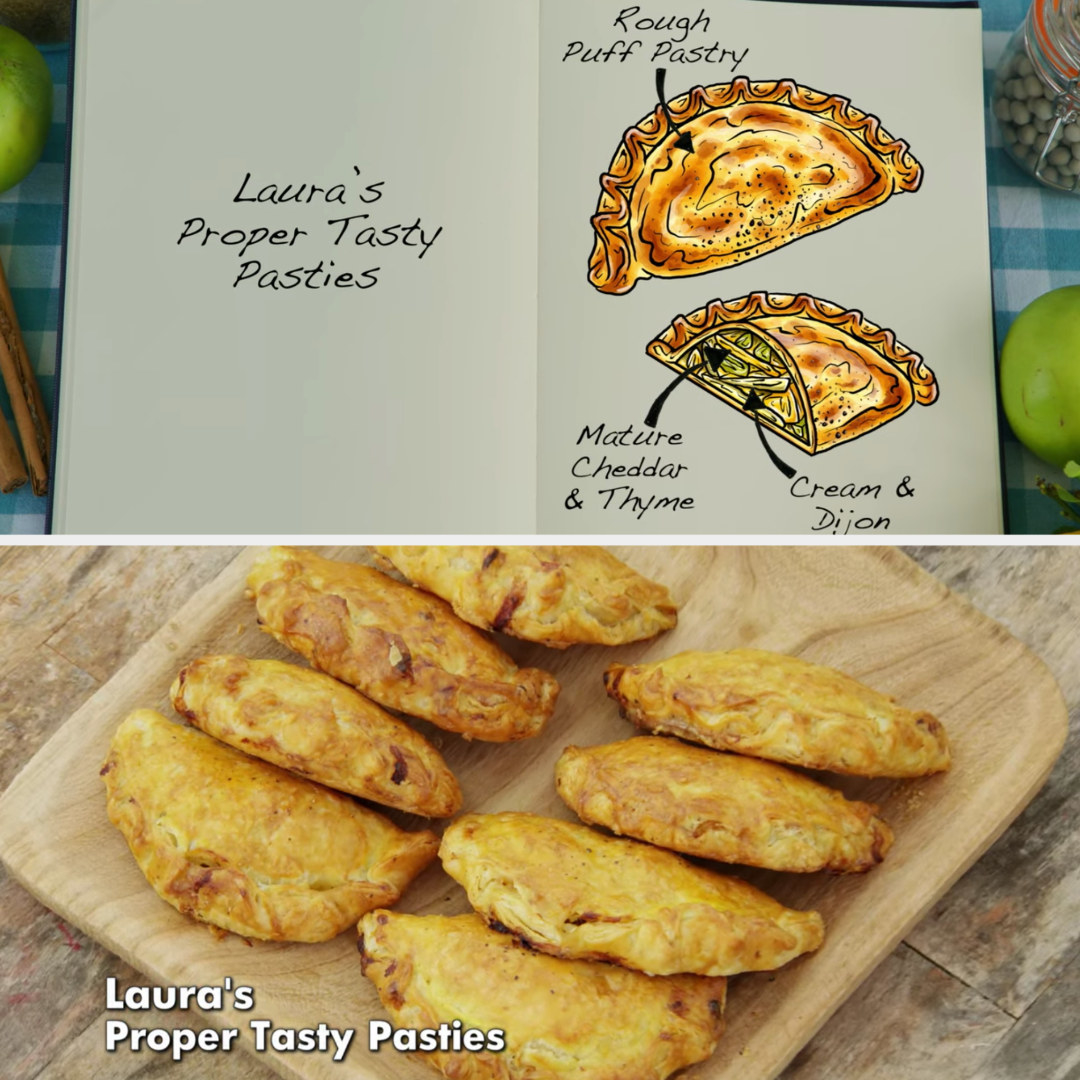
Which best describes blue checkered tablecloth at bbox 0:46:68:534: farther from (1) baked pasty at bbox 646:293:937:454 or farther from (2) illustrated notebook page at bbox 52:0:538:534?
(1) baked pasty at bbox 646:293:937:454

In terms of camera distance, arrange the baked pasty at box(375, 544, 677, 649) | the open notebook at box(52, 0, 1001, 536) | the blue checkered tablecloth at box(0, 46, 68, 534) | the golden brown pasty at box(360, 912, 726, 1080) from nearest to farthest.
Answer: the golden brown pasty at box(360, 912, 726, 1080), the baked pasty at box(375, 544, 677, 649), the open notebook at box(52, 0, 1001, 536), the blue checkered tablecloth at box(0, 46, 68, 534)

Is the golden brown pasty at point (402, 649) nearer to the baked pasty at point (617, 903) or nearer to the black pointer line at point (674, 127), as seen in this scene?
the baked pasty at point (617, 903)

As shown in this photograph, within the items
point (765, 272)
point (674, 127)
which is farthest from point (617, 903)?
point (674, 127)

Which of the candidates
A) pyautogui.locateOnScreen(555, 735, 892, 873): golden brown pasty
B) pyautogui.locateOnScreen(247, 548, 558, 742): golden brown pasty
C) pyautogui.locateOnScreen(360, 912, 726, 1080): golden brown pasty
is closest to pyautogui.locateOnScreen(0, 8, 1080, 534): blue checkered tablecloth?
pyautogui.locateOnScreen(247, 548, 558, 742): golden brown pasty

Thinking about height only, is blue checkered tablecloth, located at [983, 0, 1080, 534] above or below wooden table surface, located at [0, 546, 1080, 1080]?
above

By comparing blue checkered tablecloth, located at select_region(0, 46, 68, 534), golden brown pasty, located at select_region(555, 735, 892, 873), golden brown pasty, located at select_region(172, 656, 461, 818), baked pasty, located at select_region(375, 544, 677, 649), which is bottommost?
golden brown pasty, located at select_region(555, 735, 892, 873)

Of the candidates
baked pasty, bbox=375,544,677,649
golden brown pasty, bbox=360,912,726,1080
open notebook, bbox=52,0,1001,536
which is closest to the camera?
golden brown pasty, bbox=360,912,726,1080
